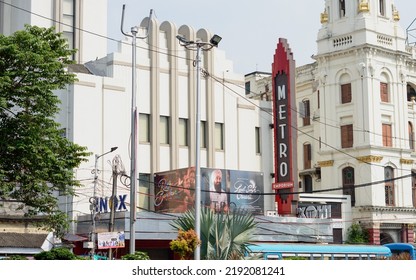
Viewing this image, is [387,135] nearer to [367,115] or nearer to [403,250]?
[367,115]

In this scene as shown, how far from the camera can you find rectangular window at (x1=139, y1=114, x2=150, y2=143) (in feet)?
175

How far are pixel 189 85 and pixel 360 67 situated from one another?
15737mm

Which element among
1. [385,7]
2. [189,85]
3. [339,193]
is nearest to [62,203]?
[189,85]

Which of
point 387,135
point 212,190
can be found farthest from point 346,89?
point 212,190

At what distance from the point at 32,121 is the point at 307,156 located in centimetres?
4088

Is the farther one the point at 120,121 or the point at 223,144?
the point at 223,144

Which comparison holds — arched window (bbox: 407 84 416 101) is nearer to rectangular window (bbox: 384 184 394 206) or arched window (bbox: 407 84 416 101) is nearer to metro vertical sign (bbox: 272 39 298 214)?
rectangular window (bbox: 384 184 394 206)

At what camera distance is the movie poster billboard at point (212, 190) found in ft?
169

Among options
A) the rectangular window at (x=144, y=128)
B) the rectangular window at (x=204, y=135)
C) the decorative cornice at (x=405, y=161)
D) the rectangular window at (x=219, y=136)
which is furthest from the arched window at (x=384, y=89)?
the rectangular window at (x=144, y=128)

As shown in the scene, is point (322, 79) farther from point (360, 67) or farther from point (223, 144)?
point (223, 144)

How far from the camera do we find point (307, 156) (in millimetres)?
71875

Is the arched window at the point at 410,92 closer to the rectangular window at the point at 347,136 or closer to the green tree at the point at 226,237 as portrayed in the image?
the rectangular window at the point at 347,136

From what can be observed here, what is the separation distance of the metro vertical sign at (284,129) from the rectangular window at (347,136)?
11.3 meters

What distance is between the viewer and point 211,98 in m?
56.7
